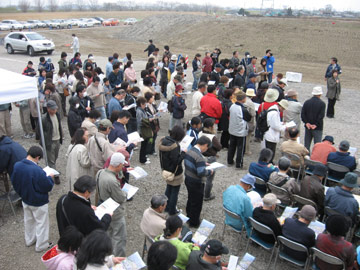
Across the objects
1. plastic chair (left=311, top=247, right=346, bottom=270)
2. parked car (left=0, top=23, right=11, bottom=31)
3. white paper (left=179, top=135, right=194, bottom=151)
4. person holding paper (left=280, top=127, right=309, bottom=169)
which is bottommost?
plastic chair (left=311, top=247, right=346, bottom=270)

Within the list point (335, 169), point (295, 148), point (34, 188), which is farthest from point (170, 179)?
point (335, 169)

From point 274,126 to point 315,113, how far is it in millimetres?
1541

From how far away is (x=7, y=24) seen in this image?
145 ft

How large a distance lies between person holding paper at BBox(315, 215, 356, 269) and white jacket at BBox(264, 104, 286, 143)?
12.2ft

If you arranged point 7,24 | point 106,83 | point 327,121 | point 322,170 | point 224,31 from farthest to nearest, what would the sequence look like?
point 7,24, point 224,31, point 327,121, point 106,83, point 322,170

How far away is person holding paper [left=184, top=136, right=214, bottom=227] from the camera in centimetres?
538

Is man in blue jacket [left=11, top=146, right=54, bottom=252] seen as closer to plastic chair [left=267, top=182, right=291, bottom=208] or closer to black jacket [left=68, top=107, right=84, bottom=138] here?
black jacket [left=68, top=107, right=84, bottom=138]

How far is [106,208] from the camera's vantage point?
4441mm

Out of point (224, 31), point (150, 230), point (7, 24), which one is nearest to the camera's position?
point (150, 230)

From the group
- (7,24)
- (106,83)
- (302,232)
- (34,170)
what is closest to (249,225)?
(302,232)

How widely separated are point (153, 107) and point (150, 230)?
14.8 ft

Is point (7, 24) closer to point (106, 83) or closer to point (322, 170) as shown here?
point (106, 83)

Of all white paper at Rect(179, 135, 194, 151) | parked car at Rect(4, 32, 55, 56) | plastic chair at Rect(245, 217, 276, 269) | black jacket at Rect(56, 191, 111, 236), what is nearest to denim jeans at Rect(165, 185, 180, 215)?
white paper at Rect(179, 135, 194, 151)

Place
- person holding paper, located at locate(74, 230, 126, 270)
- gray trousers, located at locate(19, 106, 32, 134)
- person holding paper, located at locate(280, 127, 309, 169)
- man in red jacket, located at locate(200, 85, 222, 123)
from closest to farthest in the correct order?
person holding paper, located at locate(74, 230, 126, 270), person holding paper, located at locate(280, 127, 309, 169), man in red jacket, located at locate(200, 85, 222, 123), gray trousers, located at locate(19, 106, 32, 134)
